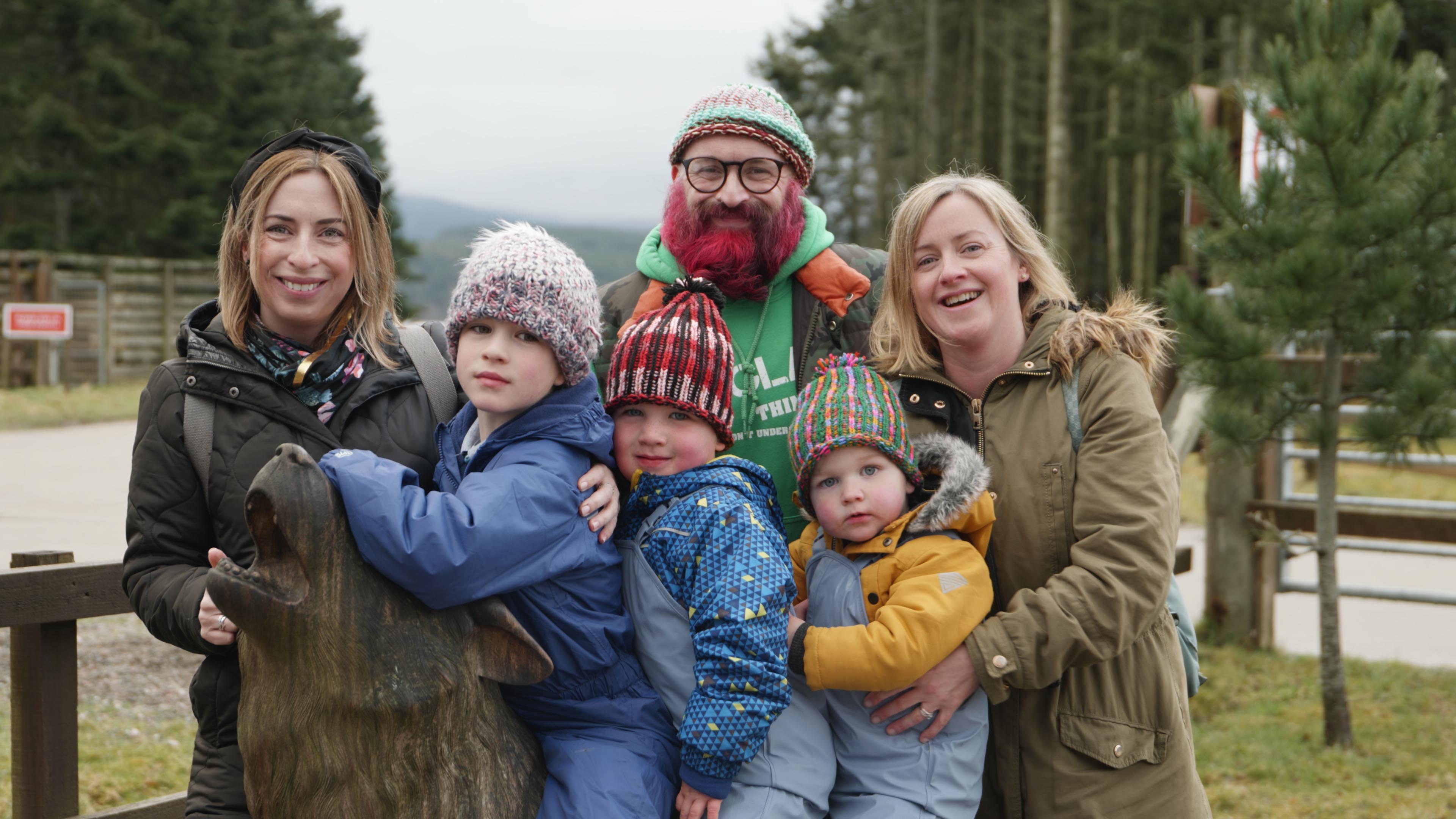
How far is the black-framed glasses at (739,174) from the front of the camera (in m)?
2.99

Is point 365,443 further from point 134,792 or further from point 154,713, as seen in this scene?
point 154,713

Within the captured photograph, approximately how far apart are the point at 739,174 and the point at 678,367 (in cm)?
87

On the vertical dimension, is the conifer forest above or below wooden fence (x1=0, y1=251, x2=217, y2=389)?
above

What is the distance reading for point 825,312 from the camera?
3.03 metres

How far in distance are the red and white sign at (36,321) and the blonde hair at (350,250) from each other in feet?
61.7

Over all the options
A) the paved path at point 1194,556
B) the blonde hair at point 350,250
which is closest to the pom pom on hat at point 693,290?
the blonde hair at point 350,250

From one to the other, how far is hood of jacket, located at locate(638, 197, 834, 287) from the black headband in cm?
82

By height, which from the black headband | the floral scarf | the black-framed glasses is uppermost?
the black-framed glasses

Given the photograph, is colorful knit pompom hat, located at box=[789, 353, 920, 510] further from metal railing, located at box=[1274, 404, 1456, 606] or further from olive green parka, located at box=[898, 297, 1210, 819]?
metal railing, located at box=[1274, 404, 1456, 606]

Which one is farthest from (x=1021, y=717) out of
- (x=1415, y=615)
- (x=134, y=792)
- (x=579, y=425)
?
(x=1415, y=615)

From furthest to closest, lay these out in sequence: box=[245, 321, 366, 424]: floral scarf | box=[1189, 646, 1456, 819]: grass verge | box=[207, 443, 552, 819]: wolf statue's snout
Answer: box=[1189, 646, 1456, 819]: grass verge < box=[245, 321, 366, 424]: floral scarf < box=[207, 443, 552, 819]: wolf statue's snout

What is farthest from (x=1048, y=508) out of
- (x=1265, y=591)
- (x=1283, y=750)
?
(x=1265, y=591)

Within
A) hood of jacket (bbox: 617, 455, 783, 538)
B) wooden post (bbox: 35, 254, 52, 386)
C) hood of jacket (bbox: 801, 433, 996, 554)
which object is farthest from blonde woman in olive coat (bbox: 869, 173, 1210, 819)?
wooden post (bbox: 35, 254, 52, 386)

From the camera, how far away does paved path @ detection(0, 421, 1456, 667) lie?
7.91 meters
